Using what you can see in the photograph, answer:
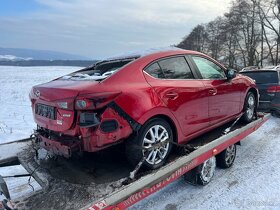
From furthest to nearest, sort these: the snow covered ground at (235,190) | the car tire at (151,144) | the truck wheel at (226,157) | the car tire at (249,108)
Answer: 1. the car tire at (249,108)
2. the truck wheel at (226,157)
3. the snow covered ground at (235,190)
4. the car tire at (151,144)

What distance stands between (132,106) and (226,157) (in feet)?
8.32

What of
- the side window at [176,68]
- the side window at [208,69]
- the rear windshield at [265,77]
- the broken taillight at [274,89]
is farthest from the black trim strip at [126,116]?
the rear windshield at [265,77]

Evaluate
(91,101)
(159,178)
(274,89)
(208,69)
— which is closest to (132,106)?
(91,101)

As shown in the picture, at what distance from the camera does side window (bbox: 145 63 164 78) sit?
3717 mm

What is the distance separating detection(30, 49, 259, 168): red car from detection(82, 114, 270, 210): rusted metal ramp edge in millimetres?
211

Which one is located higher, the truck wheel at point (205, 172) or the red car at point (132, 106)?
the red car at point (132, 106)

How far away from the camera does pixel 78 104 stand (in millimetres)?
3062

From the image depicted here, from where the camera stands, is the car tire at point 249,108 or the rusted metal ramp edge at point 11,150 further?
the car tire at point 249,108

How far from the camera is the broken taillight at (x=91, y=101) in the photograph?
119 inches

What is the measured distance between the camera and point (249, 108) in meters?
5.95

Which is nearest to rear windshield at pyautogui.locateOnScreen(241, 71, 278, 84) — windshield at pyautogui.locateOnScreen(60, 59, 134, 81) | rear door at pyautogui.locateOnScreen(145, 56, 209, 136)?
rear door at pyautogui.locateOnScreen(145, 56, 209, 136)

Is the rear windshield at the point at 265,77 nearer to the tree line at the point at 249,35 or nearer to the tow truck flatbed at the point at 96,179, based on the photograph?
the tow truck flatbed at the point at 96,179

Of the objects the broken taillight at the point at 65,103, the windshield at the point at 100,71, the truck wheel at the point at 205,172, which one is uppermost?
the windshield at the point at 100,71

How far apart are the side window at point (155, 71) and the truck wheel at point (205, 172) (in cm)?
147
